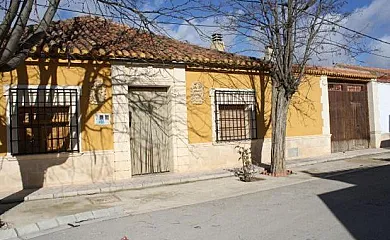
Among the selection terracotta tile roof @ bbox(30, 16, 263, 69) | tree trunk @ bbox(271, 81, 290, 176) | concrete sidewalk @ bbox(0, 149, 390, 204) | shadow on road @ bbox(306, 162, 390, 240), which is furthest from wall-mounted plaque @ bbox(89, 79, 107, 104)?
shadow on road @ bbox(306, 162, 390, 240)

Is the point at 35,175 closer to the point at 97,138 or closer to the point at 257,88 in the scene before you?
the point at 97,138

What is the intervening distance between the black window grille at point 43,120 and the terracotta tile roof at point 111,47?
93cm

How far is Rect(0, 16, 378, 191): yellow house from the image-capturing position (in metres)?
8.98

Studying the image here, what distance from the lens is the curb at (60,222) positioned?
228 inches

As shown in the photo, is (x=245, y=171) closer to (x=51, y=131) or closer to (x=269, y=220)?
(x=269, y=220)

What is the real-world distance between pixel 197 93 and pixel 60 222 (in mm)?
5980

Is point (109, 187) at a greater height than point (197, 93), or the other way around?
point (197, 93)

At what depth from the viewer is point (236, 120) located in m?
12.4

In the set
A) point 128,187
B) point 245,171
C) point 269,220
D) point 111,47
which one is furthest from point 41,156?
point 269,220

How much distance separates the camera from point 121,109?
10.1m

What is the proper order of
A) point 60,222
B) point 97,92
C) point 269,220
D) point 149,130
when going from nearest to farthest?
point 269,220, point 60,222, point 97,92, point 149,130

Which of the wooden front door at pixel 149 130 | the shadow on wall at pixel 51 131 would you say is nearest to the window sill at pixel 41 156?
the shadow on wall at pixel 51 131

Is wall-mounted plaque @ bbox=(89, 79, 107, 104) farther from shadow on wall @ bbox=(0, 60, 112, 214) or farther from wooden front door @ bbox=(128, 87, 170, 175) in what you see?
wooden front door @ bbox=(128, 87, 170, 175)

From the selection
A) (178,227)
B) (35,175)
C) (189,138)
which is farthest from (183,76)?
(178,227)
